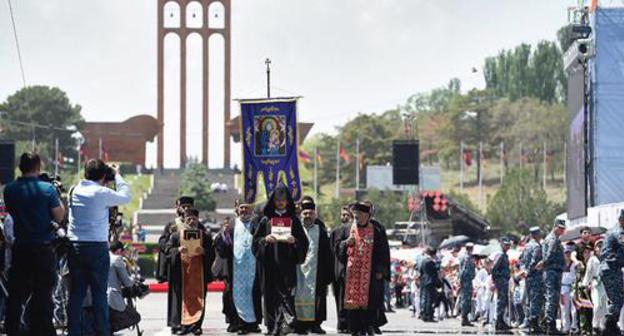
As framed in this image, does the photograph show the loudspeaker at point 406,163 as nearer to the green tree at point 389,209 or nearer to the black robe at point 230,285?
the green tree at point 389,209

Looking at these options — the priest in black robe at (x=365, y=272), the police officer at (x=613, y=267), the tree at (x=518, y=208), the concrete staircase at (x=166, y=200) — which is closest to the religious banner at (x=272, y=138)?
the priest in black robe at (x=365, y=272)

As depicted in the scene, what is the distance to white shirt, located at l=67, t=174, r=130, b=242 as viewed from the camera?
14.6m

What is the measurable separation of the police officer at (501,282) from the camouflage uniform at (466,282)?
2291 mm

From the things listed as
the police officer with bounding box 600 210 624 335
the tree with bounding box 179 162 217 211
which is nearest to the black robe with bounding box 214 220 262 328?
the police officer with bounding box 600 210 624 335

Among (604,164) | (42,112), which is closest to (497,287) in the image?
(604,164)

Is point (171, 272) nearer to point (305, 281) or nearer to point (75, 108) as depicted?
point (305, 281)

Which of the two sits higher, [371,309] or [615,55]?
[615,55]

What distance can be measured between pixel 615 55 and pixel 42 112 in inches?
3876

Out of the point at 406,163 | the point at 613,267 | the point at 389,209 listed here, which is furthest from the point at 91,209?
the point at 389,209

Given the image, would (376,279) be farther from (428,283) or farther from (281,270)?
(428,283)

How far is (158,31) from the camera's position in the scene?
121 meters

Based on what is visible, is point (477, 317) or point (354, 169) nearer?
point (477, 317)

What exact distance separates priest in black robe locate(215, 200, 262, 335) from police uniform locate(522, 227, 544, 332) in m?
4.24

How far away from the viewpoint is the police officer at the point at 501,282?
25.1m
